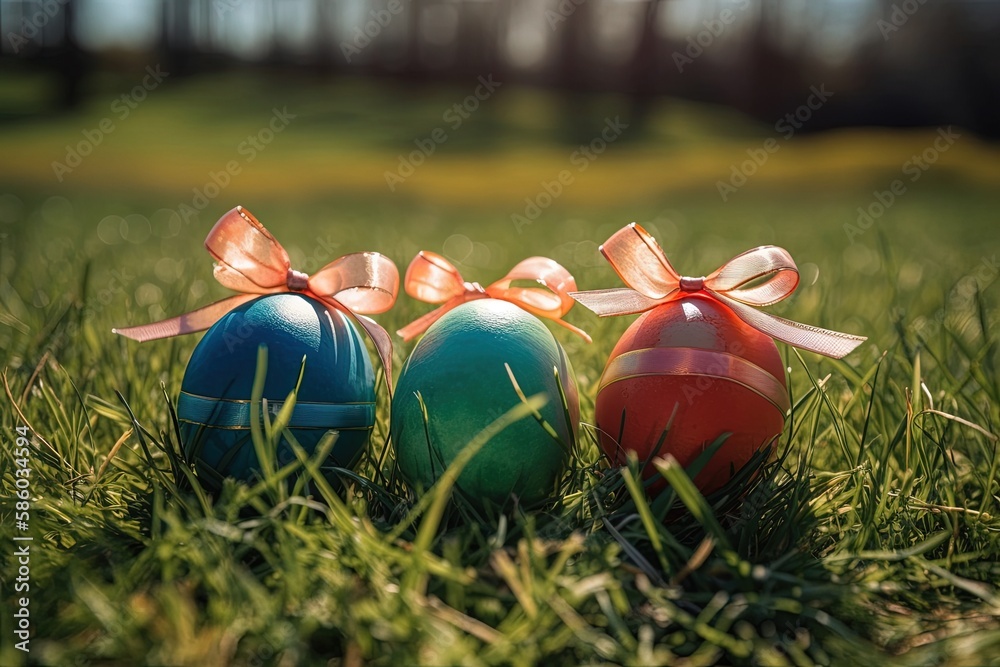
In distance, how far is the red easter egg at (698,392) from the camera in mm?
2127

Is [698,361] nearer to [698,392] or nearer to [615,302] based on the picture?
[698,392]

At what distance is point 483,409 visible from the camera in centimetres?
205

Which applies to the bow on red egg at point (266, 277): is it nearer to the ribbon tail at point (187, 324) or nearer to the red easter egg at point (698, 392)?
the ribbon tail at point (187, 324)

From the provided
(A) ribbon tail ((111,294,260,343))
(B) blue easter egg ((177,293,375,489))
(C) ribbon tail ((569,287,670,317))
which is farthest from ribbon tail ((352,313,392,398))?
(C) ribbon tail ((569,287,670,317))

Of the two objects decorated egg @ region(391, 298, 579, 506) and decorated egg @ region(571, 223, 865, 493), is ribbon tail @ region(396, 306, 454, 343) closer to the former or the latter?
decorated egg @ region(391, 298, 579, 506)

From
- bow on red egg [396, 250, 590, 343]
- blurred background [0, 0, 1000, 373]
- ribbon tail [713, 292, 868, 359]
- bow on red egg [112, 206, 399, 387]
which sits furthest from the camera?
blurred background [0, 0, 1000, 373]

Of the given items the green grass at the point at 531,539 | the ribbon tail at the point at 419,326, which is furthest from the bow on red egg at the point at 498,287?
the green grass at the point at 531,539

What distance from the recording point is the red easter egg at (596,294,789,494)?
2.13 meters

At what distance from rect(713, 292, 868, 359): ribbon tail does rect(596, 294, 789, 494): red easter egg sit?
0.03m

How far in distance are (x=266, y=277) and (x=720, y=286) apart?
3.76ft

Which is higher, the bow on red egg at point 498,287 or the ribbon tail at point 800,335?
the ribbon tail at point 800,335

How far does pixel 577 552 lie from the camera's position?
1933 mm

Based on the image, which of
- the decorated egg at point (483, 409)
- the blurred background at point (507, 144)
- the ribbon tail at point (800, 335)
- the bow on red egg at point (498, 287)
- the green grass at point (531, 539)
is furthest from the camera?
the blurred background at point (507, 144)

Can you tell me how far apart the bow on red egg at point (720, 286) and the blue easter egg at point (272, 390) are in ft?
2.05
